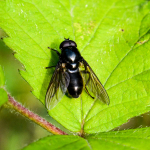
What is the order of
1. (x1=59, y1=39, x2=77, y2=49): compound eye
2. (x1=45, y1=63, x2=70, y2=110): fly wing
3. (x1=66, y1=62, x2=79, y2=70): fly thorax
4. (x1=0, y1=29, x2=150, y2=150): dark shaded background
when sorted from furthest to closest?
(x1=0, y1=29, x2=150, y2=150): dark shaded background
(x1=66, y1=62, x2=79, y2=70): fly thorax
(x1=59, y1=39, x2=77, y2=49): compound eye
(x1=45, y1=63, x2=70, y2=110): fly wing

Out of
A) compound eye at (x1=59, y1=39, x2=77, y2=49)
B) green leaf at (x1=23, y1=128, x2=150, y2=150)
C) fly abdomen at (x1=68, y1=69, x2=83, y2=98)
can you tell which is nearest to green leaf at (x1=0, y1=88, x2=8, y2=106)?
green leaf at (x1=23, y1=128, x2=150, y2=150)

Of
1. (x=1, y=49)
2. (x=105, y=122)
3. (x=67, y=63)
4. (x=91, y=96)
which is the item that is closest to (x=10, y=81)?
(x=1, y=49)

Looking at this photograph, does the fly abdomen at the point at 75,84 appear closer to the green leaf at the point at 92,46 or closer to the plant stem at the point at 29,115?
the green leaf at the point at 92,46

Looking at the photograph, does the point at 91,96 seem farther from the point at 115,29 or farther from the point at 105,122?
the point at 115,29

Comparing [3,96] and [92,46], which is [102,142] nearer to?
[3,96]

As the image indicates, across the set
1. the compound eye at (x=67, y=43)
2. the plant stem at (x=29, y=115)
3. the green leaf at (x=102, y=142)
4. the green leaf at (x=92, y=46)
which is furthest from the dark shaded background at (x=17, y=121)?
the green leaf at (x=102, y=142)

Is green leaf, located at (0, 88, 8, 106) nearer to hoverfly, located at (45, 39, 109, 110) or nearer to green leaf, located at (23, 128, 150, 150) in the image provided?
green leaf, located at (23, 128, 150, 150)

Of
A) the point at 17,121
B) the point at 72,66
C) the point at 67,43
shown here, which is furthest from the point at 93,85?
the point at 17,121
